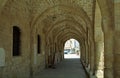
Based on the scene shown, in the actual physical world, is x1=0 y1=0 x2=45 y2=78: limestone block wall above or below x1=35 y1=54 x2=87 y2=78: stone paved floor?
above

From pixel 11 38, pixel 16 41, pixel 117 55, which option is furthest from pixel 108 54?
pixel 16 41

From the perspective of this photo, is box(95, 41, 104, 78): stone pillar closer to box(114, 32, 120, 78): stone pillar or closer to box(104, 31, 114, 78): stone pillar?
box(104, 31, 114, 78): stone pillar

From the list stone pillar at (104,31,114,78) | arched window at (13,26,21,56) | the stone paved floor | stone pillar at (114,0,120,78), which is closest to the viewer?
stone pillar at (114,0,120,78)

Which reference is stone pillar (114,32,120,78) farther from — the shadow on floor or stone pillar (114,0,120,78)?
the shadow on floor

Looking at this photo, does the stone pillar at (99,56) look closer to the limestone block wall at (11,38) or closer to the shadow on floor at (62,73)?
the shadow on floor at (62,73)

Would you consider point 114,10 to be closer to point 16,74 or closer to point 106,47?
point 106,47

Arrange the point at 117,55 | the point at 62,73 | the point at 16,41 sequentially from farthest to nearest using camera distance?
1. the point at 62,73
2. the point at 16,41
3. the point at 117,55

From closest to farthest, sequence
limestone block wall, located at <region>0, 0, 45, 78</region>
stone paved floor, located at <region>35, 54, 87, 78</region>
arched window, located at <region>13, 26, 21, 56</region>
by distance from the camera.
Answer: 1. limestone block wall, located at <region>0, 0, 45, 78</region>
2. arched window, located at <region>13, 26, 21, 56</region>
3. stone paved floor, located at <region>35, 54, 87, 78</region>

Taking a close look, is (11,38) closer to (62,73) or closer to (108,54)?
(108,54)

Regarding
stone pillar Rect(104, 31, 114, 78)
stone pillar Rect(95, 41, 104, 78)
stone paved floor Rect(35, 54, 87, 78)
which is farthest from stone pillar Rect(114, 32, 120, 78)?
stone paved floor Rect(35, 54, 87, 78)

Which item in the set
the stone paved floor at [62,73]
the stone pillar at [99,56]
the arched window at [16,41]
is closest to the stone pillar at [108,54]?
the stone pillar at [99,56]

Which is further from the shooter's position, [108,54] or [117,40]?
[108,54]

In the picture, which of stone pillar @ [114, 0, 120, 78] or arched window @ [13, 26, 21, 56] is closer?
stone pillar @ [114, 0, 120, 78]

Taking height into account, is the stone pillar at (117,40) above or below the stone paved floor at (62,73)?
above
